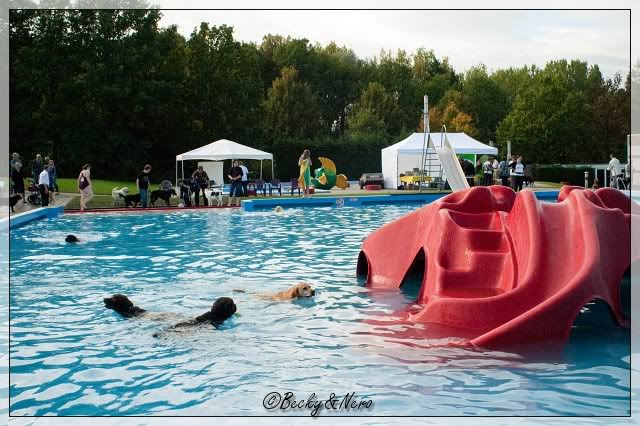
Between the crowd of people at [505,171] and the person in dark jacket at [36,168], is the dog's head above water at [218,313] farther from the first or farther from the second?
the crowd of people at [505,171]

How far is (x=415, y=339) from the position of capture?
655 cm

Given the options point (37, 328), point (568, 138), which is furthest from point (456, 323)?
point (568, 138)

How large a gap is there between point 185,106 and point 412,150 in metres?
18.6

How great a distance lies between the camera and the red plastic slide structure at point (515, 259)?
6.23 m

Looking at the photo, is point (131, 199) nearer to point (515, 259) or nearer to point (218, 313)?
point (218, 313)

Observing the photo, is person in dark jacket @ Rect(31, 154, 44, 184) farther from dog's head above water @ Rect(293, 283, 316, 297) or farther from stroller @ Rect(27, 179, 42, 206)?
dog's head above water @ Rect(293, 283, 316, 297)

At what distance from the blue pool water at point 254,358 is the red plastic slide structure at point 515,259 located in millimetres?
325

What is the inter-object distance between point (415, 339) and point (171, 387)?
210 centimetres

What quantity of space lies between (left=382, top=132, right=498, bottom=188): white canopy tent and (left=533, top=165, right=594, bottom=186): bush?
9.43 m

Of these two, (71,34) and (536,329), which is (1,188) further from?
(71,34)

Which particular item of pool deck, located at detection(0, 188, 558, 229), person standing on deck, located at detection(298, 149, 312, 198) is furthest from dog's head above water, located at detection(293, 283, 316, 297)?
person standing on deck, located at detection(298, 149, 312, 198)

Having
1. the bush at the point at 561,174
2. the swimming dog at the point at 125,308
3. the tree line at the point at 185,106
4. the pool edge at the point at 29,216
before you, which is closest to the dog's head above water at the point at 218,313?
the swimming dog at the point at 125,308

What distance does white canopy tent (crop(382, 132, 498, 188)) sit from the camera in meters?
31.0

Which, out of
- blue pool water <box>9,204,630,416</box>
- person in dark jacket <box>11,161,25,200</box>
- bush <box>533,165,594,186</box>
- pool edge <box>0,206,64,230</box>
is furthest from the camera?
bush <box>533,165,594,186</box>
